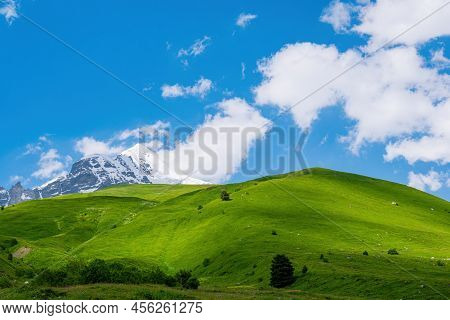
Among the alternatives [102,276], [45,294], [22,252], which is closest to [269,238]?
[102,276]

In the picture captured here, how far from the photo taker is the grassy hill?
53.9 metres

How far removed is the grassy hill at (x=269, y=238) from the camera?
177 feet

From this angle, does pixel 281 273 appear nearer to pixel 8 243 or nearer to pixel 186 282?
pixel 186 282

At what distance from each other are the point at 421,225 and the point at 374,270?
232ft

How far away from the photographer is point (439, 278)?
55.9 meters

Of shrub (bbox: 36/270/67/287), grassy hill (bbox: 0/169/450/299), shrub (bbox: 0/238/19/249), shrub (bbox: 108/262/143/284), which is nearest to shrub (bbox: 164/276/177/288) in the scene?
shrub (bbox: 108/262/143/284)

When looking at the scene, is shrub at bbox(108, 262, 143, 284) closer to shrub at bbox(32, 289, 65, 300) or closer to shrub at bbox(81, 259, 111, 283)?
shrub at bbox(81, 259, 111, 283)

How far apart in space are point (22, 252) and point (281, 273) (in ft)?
230

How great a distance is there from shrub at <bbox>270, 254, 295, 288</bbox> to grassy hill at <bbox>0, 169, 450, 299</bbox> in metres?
1.52

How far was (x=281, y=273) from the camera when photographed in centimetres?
6150

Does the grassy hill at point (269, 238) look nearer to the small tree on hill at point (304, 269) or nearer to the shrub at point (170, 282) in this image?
the small tree on hill at point (304, 269)

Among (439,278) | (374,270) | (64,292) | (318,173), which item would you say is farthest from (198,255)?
(318,173)

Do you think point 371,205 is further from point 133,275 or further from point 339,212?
point 133,275

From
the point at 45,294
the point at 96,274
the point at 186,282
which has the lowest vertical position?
the point at 45,294
